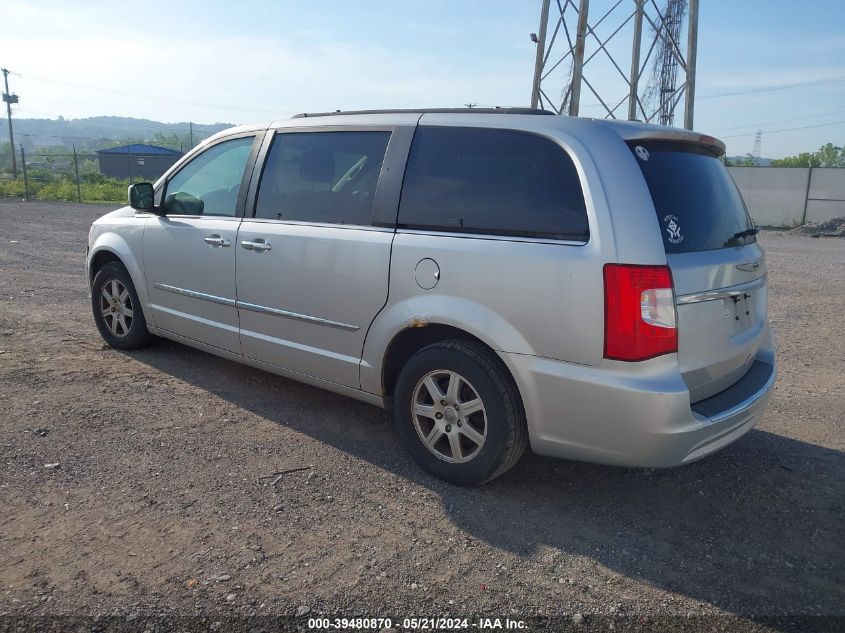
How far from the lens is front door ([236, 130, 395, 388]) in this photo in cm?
393

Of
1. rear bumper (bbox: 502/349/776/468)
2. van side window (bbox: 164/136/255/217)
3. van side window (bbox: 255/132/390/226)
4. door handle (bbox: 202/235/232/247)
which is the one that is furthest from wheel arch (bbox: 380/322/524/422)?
van side window (bbox: 164/136/255/217)

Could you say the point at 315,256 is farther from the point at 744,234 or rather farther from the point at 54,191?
the point at 54,191

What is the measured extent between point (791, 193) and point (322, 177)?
78.6ft

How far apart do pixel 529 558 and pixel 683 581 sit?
631 mm

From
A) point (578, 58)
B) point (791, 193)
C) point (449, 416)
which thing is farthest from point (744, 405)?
point (791, 193)

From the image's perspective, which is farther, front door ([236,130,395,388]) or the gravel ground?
front door ([236,130,395,388])

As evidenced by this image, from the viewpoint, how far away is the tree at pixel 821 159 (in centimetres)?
3716

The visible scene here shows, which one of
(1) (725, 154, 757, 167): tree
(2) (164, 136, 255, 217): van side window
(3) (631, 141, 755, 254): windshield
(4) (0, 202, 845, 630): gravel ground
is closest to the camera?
(4) (0, 202, 845, 630): gravel ground

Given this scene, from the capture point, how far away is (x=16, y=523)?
3.19m

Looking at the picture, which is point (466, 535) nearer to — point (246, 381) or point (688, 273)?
point (688, 273)

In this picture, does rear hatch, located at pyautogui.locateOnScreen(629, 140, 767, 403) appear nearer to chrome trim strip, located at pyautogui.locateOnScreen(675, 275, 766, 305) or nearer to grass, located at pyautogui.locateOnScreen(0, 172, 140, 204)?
chrome trim strip, located at pyautogui.locateOnScreen(675, 275, 766, 305)

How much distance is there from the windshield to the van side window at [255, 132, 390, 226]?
1.51m

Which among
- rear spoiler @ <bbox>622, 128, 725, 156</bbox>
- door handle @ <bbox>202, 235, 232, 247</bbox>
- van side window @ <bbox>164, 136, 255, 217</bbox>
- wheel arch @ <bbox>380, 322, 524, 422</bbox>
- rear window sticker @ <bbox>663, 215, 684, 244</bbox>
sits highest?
rear spoiler @ <bbox>622, 128, 725, 156</bbox>

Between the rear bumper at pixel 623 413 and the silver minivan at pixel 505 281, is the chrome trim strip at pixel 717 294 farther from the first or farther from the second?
the rear bumper at pixel 623 413
